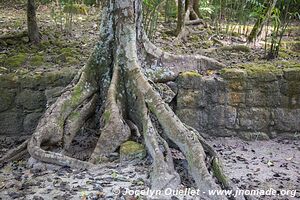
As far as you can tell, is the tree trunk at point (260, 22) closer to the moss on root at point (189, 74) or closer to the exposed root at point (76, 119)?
the moss on root at point (189, 74)

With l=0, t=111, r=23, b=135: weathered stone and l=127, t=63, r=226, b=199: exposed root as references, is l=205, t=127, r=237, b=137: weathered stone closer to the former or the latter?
l=127, t=63, r=226, b=199: exposed root

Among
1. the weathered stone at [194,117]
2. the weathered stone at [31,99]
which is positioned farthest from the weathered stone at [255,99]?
the weathered stone at [31,99]

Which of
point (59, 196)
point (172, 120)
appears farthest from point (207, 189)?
point (59, 196)

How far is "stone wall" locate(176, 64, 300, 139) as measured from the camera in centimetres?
525

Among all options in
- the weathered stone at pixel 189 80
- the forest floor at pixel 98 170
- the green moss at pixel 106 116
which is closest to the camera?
the forest floor at pixel 98 170

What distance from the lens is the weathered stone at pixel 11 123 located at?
5.10 m

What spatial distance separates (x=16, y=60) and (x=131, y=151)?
2.47m

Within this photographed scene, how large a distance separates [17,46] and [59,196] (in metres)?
3.33

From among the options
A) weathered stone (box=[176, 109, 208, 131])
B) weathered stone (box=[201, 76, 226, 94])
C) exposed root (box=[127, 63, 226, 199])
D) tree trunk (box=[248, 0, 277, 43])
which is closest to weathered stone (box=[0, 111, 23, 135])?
exposed root (box=[127, 63, 226, 199])

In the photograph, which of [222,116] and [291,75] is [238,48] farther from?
[222,116]

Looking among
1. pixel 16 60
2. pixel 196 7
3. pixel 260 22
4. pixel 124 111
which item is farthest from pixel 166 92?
pixel 196 7

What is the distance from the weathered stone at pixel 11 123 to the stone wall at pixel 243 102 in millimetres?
2020

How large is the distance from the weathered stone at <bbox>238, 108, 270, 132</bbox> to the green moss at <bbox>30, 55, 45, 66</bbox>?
9.03ft

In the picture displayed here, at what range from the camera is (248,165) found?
4.58m
